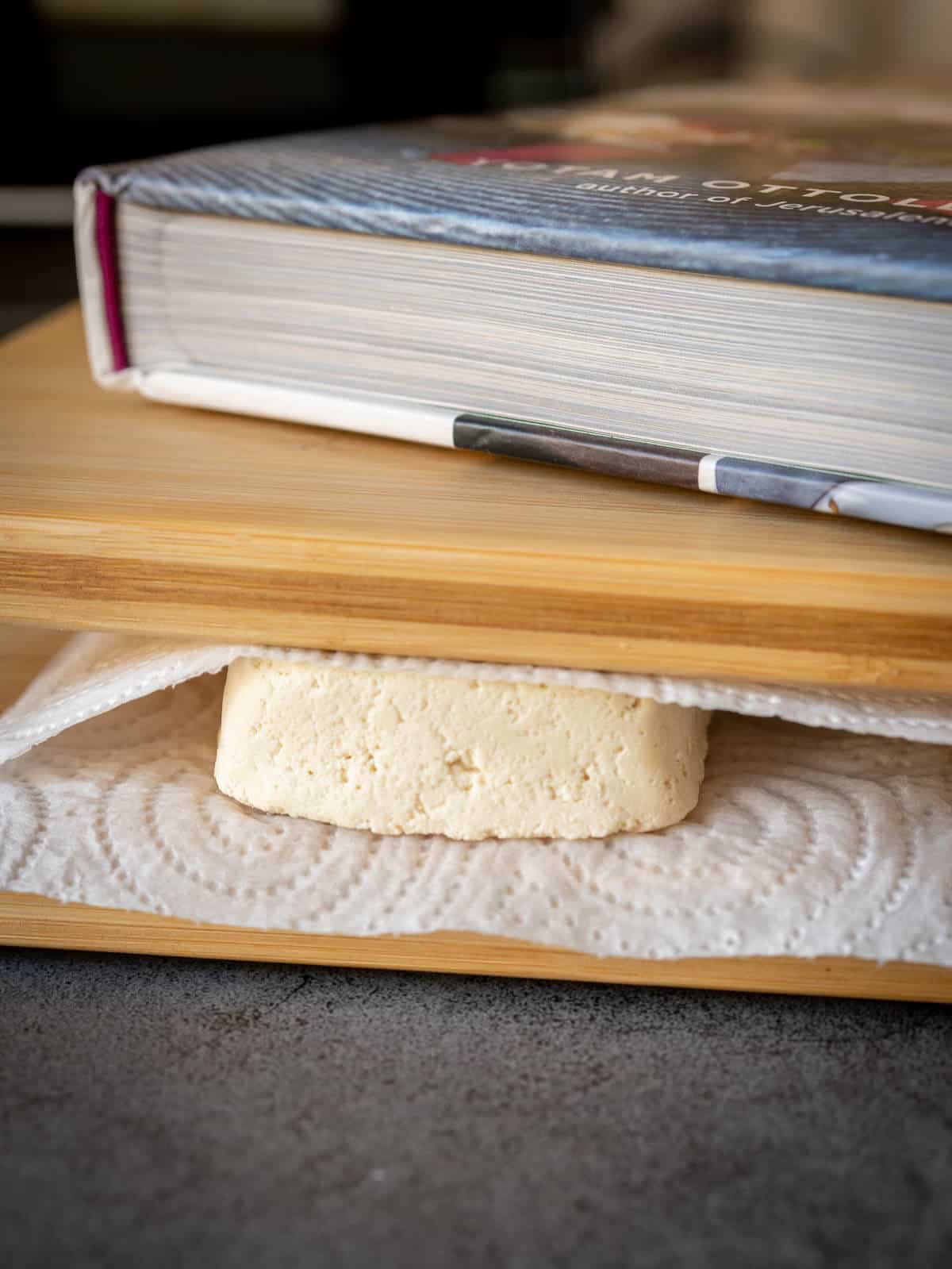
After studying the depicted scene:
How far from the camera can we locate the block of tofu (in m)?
0.34

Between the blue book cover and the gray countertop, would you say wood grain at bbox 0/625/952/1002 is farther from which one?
the blue book cover

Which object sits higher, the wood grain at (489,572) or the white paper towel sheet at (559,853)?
the wood grain at (489,572)

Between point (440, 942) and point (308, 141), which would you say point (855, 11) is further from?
point (440, 942)

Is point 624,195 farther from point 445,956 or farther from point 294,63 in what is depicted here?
point 294,63

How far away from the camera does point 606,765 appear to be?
1.12ft

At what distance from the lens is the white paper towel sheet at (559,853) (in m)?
0.33

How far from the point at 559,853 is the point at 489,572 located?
82 millimetres

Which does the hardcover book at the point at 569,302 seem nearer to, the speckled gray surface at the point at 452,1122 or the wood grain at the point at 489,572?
the wood grain at the point at 489,572

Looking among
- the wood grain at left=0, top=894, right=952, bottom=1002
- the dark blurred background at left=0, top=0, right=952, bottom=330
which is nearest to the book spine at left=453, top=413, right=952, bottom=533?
the wood grain at left=0, top=894, right=952, bottom=1002

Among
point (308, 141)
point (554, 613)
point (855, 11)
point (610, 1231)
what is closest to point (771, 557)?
point (554, 613)

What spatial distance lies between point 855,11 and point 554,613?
2.01 m

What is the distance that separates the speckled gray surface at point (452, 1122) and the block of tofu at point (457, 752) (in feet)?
0.15

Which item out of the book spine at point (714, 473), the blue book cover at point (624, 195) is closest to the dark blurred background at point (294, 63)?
the blue book cover at point (624, 195)

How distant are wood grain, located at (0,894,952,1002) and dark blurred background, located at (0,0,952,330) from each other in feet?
4.43
